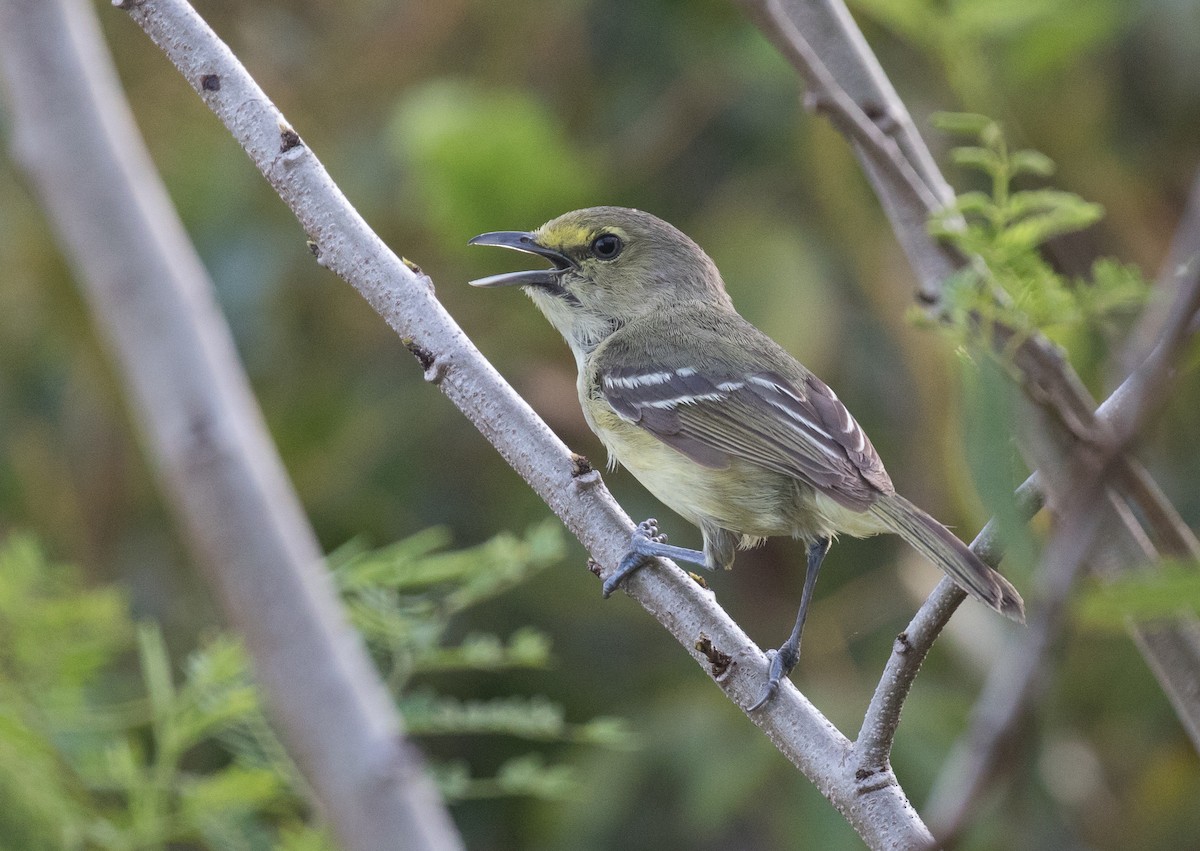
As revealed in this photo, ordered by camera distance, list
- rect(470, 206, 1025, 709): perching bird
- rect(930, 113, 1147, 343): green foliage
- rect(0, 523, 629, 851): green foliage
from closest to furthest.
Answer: rect(930, 113, 1147, 343): green foliage < rect(0, 523, 629, 851): green foliage < rect(470, 206, 1025, 709): perching bird

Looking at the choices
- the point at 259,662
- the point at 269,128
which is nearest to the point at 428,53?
the point at 269,128

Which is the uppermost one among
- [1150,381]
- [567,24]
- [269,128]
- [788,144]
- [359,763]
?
[567,24]

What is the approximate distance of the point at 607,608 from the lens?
476 centimetres

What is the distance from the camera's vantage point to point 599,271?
3896mm

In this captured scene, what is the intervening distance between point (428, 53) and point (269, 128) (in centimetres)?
301

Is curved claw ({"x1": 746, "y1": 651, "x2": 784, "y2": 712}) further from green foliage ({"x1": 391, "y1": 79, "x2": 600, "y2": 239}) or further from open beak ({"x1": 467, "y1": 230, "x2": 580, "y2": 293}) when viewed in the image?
green foliage ({"x1": 391, "y1": 79, "x2": 600, "y2": 239})

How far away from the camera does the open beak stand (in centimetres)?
361

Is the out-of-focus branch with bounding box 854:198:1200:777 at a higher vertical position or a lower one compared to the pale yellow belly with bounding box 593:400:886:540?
lower

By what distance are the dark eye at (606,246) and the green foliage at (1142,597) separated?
295 cm

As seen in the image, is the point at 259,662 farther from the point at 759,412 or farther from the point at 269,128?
the point at 759,412

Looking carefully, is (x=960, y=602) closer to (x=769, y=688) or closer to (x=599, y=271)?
(x=769, y=688)

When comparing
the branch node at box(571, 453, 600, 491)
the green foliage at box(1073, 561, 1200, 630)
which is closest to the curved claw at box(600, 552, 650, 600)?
the branch node at box(571, 453, 600, 491)

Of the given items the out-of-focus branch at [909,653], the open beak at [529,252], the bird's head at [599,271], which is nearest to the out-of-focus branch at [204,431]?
the out-of-focus branch at [909,653]

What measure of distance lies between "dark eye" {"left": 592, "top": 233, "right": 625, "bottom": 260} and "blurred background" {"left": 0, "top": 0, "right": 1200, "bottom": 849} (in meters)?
0.50
